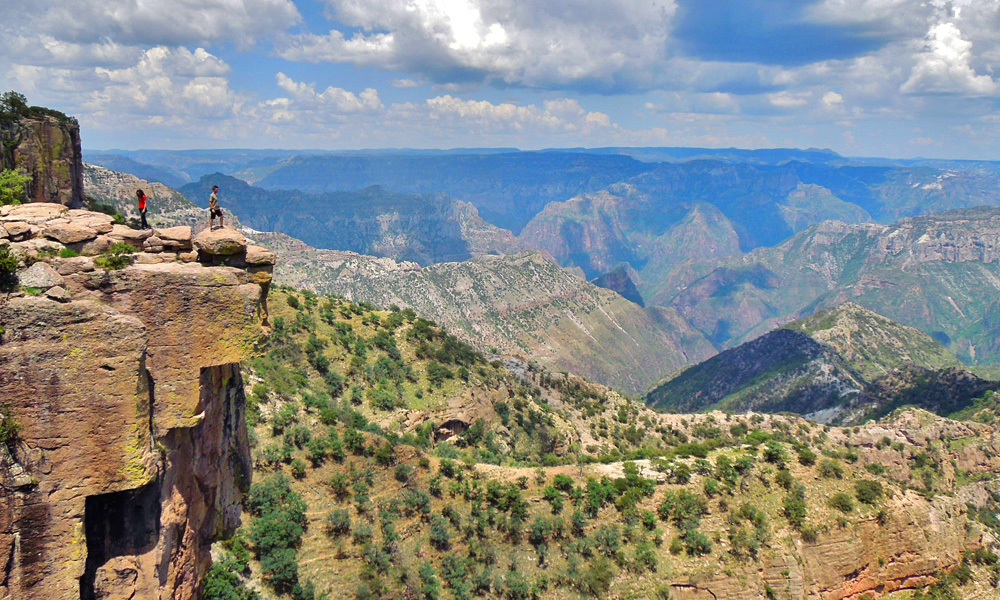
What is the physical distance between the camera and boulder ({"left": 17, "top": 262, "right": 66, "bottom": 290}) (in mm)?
17141

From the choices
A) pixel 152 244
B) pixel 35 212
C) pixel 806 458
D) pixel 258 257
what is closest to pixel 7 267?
pixel 35 212

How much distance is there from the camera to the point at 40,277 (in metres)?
17.4

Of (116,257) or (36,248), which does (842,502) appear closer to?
(116,257)

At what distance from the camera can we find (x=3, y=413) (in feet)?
51.8

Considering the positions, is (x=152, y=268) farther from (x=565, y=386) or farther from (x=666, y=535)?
(x=565, y=386)

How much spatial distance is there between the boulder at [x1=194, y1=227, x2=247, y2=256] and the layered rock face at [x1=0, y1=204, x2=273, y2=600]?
0.70ft

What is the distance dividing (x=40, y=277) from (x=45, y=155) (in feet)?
274

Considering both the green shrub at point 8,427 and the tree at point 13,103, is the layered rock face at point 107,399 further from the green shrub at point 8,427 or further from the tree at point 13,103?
the tree at point 13,103

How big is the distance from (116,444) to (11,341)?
4.18 m

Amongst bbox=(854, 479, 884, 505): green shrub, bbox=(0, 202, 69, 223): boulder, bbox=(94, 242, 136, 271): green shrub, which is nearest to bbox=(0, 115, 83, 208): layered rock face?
bbox=(0, 202, 69, 223): boulder

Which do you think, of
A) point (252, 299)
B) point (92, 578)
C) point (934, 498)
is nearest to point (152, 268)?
point (252, 299)

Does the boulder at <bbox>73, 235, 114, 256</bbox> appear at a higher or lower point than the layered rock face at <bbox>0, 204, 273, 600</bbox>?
higher

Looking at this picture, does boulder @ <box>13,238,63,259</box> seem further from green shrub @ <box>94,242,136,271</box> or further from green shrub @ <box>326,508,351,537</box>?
green shrub @ <box>326,508,351,537</box>

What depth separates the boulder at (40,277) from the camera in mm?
17141
